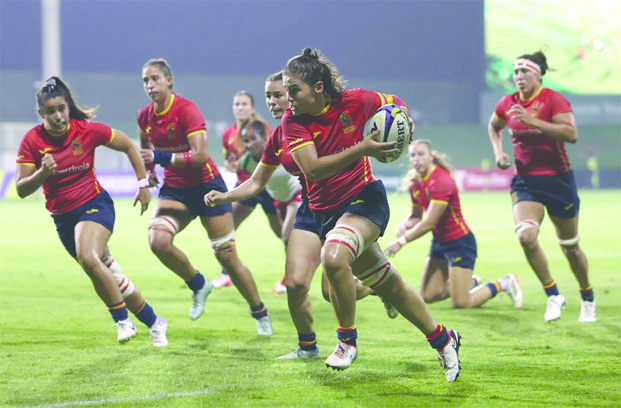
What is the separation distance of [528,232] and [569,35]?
28.7 metres

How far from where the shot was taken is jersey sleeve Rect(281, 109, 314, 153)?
4.96m

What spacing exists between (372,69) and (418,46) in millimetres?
2551

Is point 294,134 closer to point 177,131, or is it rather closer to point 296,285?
point 296,285

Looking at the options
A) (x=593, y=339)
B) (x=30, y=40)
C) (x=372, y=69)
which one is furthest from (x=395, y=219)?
(x=30, y=40)

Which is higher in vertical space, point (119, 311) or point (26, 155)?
point (26, 155)

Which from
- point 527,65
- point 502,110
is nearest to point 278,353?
point 502,110

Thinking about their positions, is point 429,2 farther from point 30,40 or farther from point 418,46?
point 30,40

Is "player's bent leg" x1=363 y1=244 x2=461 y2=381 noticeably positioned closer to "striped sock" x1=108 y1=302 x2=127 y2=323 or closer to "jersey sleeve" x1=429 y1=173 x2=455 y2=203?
"striped sock" x1=108 y1=302 x2=127 y2=323

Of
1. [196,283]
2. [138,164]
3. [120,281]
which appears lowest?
[196,283]

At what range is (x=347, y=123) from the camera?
510 centimetres

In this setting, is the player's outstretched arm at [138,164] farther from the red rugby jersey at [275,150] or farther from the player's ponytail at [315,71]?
the player's ponytail at [315,71]

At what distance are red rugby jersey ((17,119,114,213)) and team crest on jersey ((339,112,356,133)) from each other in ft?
7.54

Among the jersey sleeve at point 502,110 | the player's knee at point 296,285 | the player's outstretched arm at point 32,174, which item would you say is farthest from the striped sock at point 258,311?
→ the jersey sleeve at point 502,110

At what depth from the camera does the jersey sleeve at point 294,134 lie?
496cm
